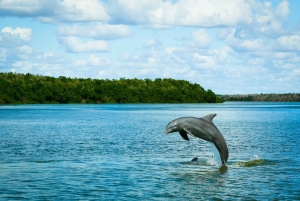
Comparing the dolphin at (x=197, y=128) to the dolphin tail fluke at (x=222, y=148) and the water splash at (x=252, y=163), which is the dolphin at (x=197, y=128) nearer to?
the dolphin tail fluke at (x=222, y=148)

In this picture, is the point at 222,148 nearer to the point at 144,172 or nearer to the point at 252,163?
the point at 252,163

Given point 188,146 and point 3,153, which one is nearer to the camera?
point 3,153

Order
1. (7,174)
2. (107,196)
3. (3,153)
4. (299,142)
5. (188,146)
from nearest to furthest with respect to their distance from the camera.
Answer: (107,196) → (7,174) → (3,153) → (188,146) → (299,142)

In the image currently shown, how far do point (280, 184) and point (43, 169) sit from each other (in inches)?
421

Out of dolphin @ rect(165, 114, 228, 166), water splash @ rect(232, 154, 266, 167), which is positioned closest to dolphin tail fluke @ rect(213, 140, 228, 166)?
dolphin @ rect(165, 114, 228, 166)

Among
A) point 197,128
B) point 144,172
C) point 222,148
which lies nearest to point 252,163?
point 222,148

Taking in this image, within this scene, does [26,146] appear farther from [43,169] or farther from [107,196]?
[107,196]

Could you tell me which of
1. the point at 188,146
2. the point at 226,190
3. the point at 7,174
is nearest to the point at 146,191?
the point at 226,190

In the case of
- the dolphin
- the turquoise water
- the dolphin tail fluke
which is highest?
the dolphin

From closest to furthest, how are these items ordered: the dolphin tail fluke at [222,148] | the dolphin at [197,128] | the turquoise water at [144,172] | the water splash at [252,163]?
the turquoise water at [144,172]
the dolphin at [197,128]
the dolphin tail fluke at [222,148]
the water splash at [252,163]

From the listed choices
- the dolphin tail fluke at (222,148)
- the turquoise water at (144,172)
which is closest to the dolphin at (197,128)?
the dolphin tail fluke at (222,148)

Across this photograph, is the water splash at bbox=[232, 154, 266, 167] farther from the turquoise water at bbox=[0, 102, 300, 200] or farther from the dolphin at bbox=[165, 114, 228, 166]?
the dolphin at bbox=[165, 114, 228, 166]

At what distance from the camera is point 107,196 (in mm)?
19469

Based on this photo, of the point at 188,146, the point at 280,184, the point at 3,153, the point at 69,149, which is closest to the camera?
the point at 280,184
